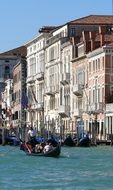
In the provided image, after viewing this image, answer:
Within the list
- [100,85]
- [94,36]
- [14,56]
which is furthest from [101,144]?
[14,56]

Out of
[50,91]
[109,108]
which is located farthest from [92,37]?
[50,91]

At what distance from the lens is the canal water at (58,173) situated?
1814 centimetres

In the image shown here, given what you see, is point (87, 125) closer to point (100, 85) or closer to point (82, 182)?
point (100, 85)

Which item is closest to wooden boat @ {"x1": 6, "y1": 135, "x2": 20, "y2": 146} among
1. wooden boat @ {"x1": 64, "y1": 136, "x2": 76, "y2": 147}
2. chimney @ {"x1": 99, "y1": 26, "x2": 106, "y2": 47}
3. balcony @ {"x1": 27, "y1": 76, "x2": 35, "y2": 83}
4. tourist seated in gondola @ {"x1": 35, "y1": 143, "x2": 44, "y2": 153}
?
wooden boat @ {"x1": 64, "y1": 136, "x2": 76, "y2": 147}

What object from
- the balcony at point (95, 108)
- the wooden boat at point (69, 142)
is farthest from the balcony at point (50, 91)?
the wooden boat at point (69, 142)

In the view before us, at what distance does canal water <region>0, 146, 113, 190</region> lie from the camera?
18136mm

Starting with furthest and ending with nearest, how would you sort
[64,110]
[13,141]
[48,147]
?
[64,110] < [13,141] < [48,147]

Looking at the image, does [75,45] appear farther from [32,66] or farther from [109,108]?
[32,66]

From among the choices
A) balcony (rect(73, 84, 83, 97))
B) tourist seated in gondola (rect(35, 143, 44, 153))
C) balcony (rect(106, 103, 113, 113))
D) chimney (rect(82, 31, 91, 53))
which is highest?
chimney (rect(82, 31, 91, 53))

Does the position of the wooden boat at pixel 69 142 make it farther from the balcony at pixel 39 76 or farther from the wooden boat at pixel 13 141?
the balcony at pixel 39 76

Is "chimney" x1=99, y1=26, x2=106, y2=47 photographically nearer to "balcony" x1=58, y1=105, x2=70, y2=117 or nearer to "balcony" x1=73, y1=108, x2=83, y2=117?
"balcony" x1=73, y1=108, x2=83, y2=117

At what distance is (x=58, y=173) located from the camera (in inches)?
845

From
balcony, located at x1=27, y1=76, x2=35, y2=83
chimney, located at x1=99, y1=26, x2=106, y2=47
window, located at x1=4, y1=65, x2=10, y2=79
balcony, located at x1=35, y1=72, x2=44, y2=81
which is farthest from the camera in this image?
window, located at x1=4, y1=65, x2=10, y2=79

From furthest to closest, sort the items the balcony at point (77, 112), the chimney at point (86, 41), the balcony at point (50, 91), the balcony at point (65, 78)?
the balcony at point (50, 91)
the balcony at point (65, 78)
the balcony at point (77, 112)
the chimney at point (86, 41)
